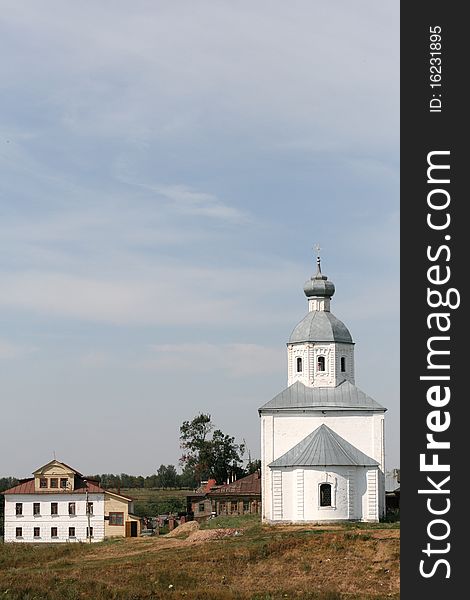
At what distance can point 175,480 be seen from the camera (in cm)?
12088

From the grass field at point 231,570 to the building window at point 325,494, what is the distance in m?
3.59

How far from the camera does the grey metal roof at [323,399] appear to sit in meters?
44.1

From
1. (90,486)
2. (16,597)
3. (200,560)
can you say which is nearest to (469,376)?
(16,597)

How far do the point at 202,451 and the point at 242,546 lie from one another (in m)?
34.0

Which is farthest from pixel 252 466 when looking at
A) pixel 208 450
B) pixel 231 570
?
pixel 231 570

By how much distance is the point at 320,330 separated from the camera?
45.9 m

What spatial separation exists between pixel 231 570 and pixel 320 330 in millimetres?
17519

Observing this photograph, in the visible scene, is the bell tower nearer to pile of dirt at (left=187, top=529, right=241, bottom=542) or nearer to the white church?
the white church

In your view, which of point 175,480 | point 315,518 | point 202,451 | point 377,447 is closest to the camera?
point 315,518

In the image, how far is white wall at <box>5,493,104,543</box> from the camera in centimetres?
4981

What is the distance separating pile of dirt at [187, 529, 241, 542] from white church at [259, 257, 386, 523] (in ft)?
10.6

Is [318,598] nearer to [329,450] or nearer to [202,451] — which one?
[329,450]

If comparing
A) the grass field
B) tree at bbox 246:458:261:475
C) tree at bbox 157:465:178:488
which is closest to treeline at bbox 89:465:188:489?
tree at bbox 157:465:178:488

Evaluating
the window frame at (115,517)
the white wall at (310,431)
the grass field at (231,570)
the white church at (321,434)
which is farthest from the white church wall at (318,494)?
the window frame at (115,517)
